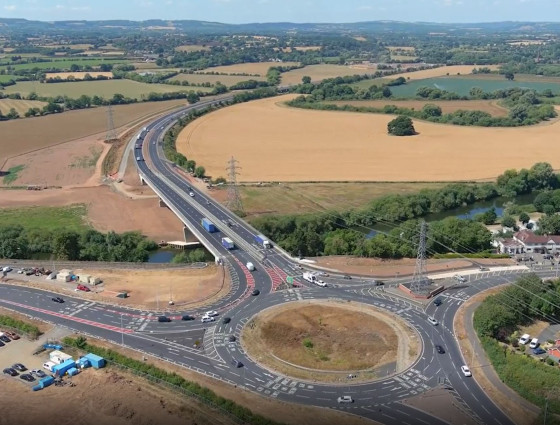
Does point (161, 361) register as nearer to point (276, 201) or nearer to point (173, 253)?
point (173, 253)

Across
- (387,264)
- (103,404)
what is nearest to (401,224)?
(387,264)

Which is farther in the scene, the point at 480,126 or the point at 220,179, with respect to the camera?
the point at 480,126

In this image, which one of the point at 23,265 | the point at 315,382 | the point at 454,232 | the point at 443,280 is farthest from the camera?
the point at 454,232

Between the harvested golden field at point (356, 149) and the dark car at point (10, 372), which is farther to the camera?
the harvested golden field at point (356, 149)

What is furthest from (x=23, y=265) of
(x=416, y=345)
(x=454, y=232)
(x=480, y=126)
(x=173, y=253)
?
(x=480, y=126)

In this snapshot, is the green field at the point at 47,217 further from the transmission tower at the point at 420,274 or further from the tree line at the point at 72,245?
the transmission tower at the point at 420,274

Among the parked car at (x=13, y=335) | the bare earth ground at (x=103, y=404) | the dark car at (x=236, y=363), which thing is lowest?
the bare earth ground at (x=103, y=404)

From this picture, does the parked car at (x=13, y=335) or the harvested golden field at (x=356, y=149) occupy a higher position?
the harvested golden field at (x=356, y=149)

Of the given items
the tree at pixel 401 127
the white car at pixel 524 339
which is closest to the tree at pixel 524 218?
the white car at pixel 524 339
